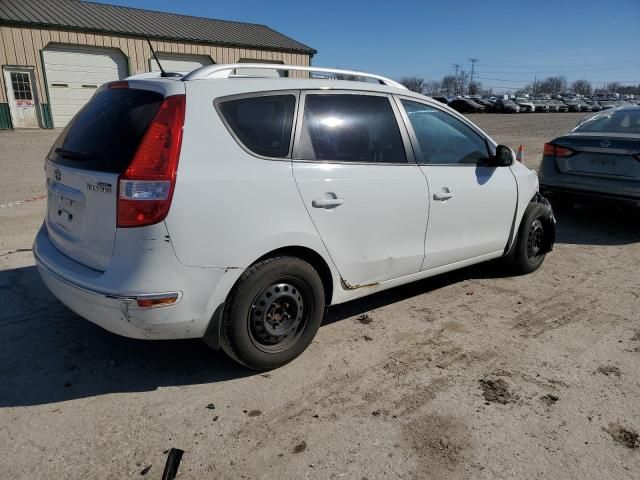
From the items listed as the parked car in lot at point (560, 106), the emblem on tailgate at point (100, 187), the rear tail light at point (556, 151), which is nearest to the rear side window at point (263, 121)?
the emblem on tailgate at point (100, 187)

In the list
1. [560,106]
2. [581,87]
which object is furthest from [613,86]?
[560,106]

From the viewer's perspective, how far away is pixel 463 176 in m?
4.13

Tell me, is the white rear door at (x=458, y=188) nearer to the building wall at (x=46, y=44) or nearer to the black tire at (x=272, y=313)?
the black tire at (x=272, y=313)

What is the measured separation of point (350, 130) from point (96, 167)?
1643 mm

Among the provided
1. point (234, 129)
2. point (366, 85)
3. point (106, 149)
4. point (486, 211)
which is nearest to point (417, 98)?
point (366, 85)

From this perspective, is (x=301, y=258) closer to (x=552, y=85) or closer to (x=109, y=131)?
(x=109, y=131)

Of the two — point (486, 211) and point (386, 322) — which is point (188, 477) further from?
point (486, 211)

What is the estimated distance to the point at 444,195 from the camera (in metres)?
3.94

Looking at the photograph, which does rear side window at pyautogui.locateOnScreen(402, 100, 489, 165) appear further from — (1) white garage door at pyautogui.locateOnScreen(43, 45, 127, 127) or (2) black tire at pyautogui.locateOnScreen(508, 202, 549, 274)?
(1) white garage door at pyautogui.locateOnScreen(43, 45, 127, 127)

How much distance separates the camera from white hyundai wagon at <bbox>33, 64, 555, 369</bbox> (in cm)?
265

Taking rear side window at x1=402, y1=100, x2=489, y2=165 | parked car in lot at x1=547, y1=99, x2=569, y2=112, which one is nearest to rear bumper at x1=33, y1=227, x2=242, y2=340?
rear side window at x1=402, y1=100, x2=489, y2=165

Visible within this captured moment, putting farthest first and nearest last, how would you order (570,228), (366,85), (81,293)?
(570,228) < (366,85) < (81,293)

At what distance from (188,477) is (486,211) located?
3.17 metres

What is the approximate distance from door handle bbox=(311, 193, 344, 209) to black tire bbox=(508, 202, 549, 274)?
242cm
